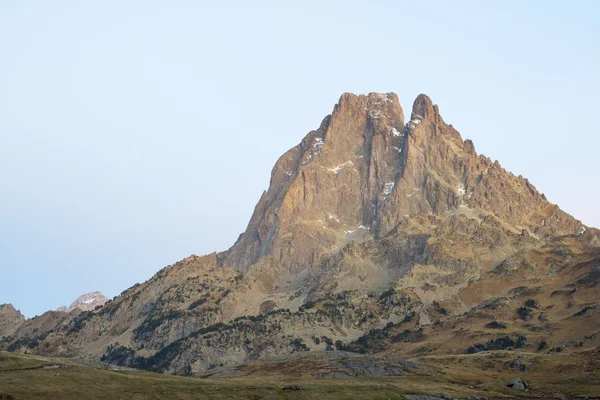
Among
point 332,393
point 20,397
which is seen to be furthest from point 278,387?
point 20,397

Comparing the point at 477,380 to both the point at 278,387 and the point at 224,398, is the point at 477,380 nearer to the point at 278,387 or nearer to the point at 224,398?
the point at 278,387

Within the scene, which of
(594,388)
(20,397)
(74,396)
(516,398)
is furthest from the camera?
(594,388)

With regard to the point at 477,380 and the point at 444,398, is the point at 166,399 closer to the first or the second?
the point at 444,398

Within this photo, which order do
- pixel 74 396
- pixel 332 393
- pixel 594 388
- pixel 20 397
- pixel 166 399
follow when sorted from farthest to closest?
pixel 594 388 < pixel 332 393 < pixel 166 399 < pixel 74 396 < pixel 20 397

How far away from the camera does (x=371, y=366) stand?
199 metres

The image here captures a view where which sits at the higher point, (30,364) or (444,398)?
(30,364)

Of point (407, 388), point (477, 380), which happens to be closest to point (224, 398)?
point (407, 388)

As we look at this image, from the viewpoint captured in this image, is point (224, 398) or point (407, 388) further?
point (407, 388)

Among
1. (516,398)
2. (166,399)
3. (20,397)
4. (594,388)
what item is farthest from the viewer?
(594,388)

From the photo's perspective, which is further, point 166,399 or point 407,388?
point 407,388

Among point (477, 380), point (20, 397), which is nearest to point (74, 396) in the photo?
point (20, 397)

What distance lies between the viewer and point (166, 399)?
4754 inches

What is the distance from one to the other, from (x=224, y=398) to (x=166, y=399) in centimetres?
1151

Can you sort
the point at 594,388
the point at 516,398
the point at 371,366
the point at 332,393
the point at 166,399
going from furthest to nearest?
the point at 371,366 → the point at 594,388 → the point at 516,398 → the point at 332,393 → the point at 166,399
